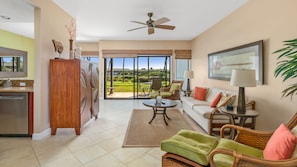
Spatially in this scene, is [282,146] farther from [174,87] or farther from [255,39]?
[174,87]

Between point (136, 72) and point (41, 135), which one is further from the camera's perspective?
point (136, 72)

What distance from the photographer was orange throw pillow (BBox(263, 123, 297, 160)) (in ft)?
4.81

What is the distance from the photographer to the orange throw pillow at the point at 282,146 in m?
1.47

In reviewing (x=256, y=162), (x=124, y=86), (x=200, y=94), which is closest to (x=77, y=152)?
(x=256, y=162)

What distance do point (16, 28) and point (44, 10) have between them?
10.8ft

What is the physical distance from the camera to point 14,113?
3301 mm

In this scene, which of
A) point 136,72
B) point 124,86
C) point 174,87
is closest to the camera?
point 174,87

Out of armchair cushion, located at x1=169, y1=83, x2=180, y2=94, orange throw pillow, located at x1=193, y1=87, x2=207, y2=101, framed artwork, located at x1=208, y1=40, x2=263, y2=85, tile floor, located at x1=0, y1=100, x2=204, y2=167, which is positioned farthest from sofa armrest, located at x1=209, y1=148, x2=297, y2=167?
armchair cushion, located at x1=169, y1=83, x2=180, y2=94

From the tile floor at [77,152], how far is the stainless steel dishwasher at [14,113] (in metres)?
0.17

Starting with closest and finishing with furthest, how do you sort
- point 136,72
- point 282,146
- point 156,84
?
point 282,146, point 156,84, point 136,72

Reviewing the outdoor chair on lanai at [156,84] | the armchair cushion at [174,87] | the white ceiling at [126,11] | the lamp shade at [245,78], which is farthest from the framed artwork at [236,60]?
the outdoor chair on lanai at [156,84]

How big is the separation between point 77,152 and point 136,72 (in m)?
5.65

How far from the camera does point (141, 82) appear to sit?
27.0 ft

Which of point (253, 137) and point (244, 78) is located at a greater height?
point (244, 78)
